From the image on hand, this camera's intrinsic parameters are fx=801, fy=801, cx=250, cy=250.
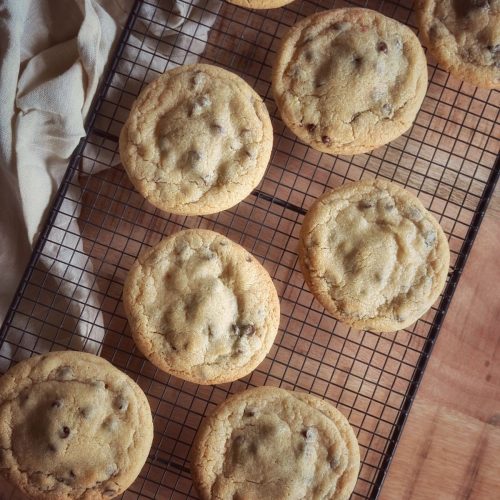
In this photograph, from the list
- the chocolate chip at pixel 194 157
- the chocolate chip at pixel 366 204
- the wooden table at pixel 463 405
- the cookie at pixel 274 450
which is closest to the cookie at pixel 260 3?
the chocolate chip at pixel 194 157

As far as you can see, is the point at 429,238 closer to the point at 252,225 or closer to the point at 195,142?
the point at 252,225

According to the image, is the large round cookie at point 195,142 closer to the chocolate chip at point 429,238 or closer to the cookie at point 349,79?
the cookie at point 349,79

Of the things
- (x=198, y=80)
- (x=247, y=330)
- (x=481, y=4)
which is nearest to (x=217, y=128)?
(x=198, y=80)

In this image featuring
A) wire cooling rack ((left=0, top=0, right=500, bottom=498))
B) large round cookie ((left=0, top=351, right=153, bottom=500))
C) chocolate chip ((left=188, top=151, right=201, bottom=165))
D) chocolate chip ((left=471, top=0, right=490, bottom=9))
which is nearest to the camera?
large round cookie ((left=0, top=351, right=153, bottom=500))

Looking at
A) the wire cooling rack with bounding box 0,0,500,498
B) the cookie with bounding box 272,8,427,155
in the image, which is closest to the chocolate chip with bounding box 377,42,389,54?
the cookie with bounding box 272,8,427,155

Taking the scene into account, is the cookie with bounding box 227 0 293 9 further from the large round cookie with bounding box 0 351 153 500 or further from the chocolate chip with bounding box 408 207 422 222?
the large round cookie with bounding box 0 351 153 500

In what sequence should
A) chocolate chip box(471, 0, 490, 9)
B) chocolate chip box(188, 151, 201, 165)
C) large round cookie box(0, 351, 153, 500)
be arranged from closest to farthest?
large round cookie box(0, 351, 153, 500) < chocolate chip box(188, 151, 201, 165) < chocolate chip box(471, 0, 490, 9)

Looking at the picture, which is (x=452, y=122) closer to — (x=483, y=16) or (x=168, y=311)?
(x=483, y=16)
